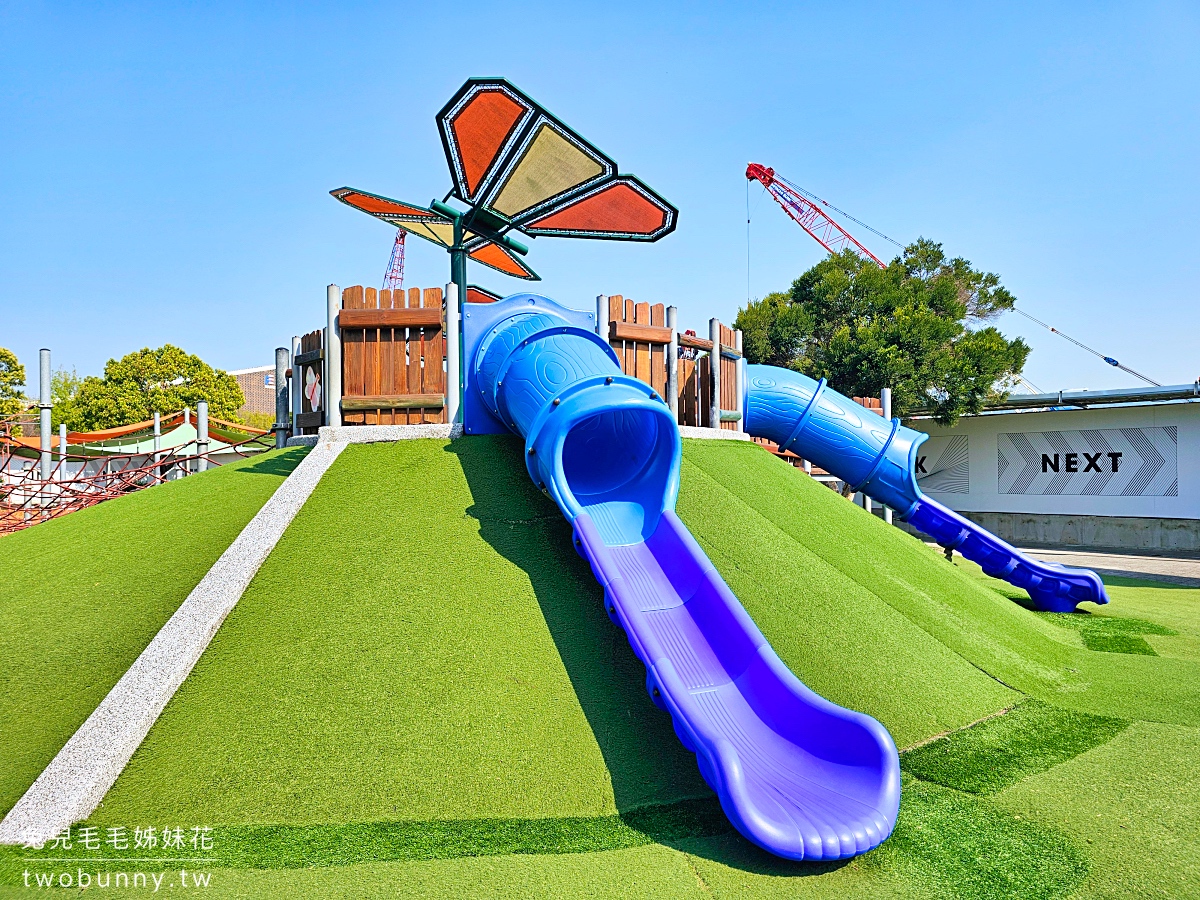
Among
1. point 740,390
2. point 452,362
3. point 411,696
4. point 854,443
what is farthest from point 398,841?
point 854,443

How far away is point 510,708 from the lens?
15.6ft

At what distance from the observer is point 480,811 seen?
13.2 ft

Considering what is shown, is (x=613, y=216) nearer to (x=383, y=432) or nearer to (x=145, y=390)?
(x=383, y=432)

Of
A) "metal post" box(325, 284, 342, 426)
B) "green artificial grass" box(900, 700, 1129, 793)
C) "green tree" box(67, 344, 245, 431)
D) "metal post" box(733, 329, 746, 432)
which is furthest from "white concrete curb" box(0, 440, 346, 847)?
"green tree" box(67, 344, 245, 431)

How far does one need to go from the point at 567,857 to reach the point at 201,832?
1.99m

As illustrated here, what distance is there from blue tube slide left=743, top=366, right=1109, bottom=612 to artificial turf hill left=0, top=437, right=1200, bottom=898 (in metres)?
3.81

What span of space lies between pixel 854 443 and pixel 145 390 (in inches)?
1742

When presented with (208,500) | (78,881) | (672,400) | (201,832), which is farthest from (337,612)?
(672,400)

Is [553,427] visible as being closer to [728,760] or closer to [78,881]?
[728,760]

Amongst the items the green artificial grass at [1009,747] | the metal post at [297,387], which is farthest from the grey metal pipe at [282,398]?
the green artificial grass at [1009,747]

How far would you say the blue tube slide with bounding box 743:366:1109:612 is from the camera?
11898 millimetres

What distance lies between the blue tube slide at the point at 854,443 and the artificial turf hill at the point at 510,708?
381 cm

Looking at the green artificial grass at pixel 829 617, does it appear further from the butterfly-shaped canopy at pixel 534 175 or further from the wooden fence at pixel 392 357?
the butterfly-shaped canopy at pixel 534 175

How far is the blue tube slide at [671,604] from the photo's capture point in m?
4.01
